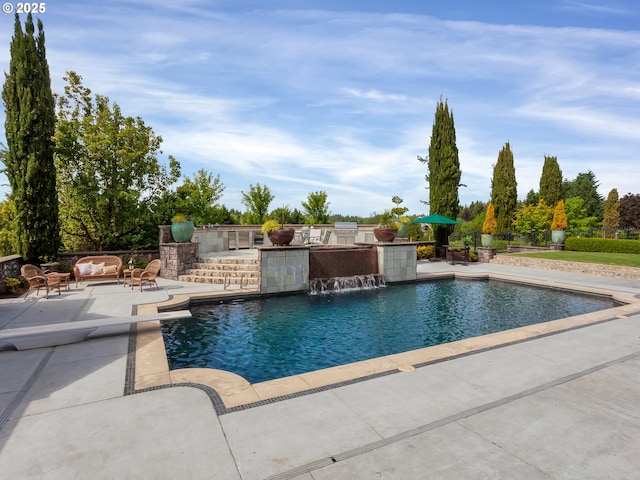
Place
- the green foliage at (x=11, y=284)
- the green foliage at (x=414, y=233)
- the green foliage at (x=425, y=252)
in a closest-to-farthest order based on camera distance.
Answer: the green foliage at (x=11, y=284), the green foliage at (x=425, y=252), the green foliage at (x=414, y=233)

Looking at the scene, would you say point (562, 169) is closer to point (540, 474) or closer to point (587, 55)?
point (587, 55)

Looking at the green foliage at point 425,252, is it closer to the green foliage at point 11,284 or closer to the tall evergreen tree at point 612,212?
the green foliage at point 11,284

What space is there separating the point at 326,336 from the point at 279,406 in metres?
3.76

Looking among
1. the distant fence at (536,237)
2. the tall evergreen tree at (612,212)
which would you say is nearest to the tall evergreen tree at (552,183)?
the distant fence at (536,237)

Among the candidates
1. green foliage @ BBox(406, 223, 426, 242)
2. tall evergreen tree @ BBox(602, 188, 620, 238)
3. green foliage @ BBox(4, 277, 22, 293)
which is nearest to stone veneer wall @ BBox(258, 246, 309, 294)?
green foliage @ BBox(4, 277, 22, 293)

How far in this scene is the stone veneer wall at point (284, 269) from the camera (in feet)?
42.1

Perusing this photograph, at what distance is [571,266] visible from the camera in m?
18.9

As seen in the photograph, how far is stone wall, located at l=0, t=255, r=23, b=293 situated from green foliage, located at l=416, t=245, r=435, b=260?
20.7 metres

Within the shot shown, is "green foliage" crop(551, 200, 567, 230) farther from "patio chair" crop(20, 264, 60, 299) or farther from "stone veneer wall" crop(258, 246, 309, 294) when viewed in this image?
"patio chair" crop(20, 264, 60, 299)

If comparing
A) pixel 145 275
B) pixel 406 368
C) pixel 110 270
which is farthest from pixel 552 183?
pixel 110 270

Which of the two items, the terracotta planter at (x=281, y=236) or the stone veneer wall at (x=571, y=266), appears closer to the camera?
the terracotta planter at (x=281, y=236)

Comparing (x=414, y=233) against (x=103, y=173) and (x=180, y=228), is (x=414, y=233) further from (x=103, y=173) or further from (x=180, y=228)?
(x=103, y=173)

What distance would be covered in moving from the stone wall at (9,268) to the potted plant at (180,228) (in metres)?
5.59

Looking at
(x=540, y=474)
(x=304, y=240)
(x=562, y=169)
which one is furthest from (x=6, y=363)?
(x=562, y=169)
